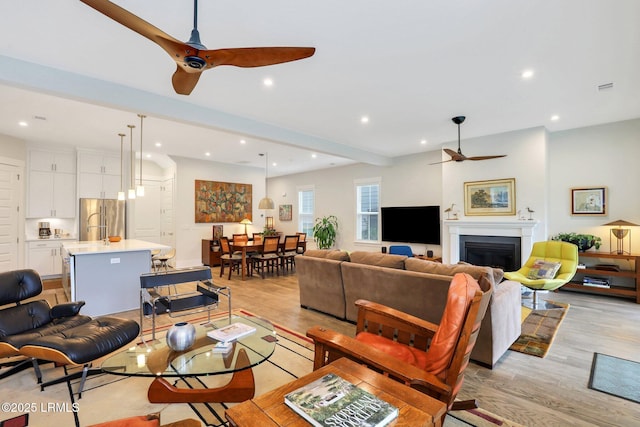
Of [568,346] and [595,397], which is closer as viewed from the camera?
[595,397]

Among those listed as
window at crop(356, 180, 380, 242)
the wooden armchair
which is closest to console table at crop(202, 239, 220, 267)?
window at crop(356, 180, 380, 242)

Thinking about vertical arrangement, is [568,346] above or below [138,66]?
below

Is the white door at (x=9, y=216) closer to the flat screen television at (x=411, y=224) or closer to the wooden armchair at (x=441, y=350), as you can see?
the wooden armchair at (x=441, y=350)

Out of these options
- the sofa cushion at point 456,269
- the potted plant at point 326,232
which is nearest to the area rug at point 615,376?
the sofa cushion at point 456,269

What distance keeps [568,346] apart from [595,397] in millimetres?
985

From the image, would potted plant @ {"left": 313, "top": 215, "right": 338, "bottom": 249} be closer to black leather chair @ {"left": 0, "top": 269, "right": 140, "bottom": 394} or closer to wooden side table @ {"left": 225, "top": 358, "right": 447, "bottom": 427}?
black leather chair @ {"left": 0, "top": 269, "right": 140, "bottom": 394}

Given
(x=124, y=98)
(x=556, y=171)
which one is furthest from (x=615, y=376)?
(x=124, y=98)

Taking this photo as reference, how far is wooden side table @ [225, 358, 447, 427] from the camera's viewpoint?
1084 mm

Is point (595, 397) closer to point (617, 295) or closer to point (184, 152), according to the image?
point (617, 295)

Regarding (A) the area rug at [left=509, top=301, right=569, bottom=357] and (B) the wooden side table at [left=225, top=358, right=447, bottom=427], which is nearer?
(B) the wooden side table at [left=225, top=358, right=447, bottom=427]

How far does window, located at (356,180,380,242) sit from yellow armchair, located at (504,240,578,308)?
11.9 feet

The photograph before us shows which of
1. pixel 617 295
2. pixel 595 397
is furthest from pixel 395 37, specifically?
pixel 617 295

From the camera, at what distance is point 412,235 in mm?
7023

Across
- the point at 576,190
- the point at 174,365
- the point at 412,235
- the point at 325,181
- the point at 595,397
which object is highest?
the point at 325,181
